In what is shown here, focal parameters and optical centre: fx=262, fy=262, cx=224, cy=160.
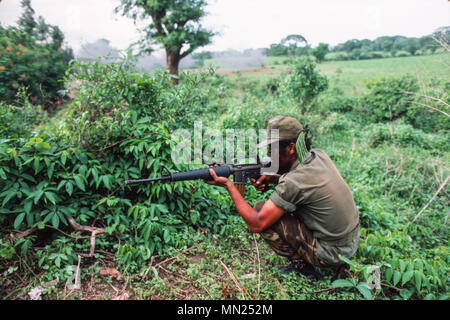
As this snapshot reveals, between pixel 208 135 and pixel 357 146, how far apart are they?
194 inches

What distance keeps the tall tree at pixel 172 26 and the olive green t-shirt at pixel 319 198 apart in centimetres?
1017

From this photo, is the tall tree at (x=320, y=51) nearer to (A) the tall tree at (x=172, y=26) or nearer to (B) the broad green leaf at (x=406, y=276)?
(A) the tall tree at (x=172, y=26)

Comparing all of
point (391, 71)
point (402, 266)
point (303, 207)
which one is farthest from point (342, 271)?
point (391, 71)

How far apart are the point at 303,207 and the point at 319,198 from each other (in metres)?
0.19

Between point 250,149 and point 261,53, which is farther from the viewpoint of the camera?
point 261,53

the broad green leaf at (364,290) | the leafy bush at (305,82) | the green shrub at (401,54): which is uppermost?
the green shrub at (401,54)

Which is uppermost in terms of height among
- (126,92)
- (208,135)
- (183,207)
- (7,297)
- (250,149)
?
(126,92)

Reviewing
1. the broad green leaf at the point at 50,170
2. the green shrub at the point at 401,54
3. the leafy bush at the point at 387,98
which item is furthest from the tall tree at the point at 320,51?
the broad green leaf at the point at 50,170

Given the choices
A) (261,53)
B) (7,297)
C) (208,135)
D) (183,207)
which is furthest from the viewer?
(261,53)

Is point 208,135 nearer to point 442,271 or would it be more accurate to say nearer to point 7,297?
point 7,297

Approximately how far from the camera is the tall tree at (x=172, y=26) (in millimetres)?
11242

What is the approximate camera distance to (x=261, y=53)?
50.3 feet

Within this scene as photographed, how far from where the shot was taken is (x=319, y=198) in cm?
213

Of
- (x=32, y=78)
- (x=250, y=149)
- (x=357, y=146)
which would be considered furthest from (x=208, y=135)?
(x=32, y=78)
